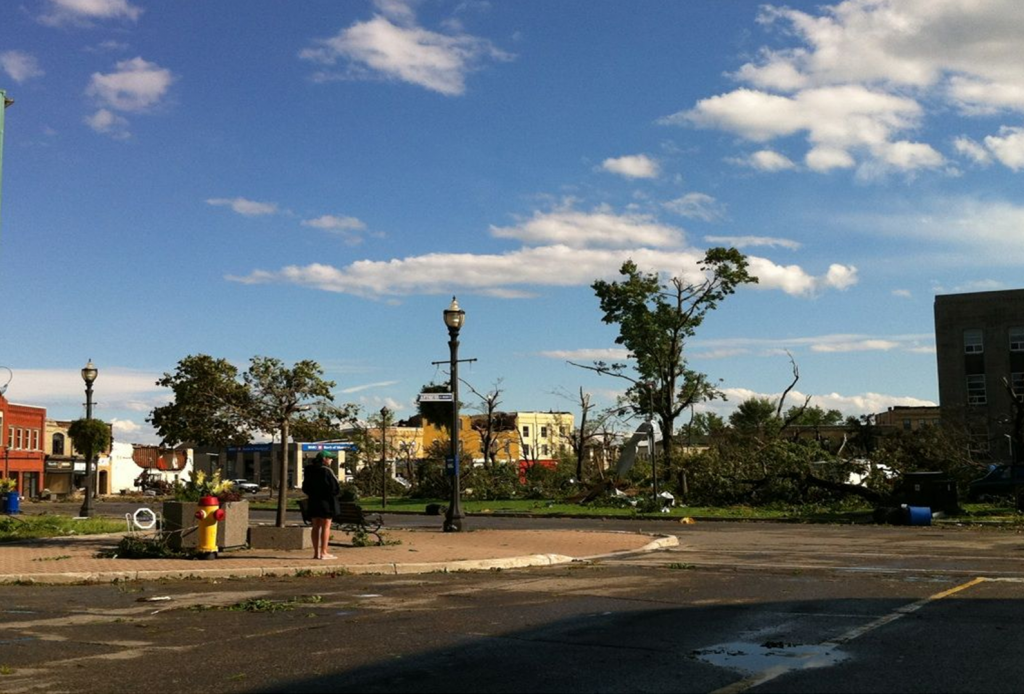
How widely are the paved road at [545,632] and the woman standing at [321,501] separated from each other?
1.53 m

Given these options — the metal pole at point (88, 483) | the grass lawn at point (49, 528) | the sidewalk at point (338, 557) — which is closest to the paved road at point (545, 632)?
the sidewalk at point (338, 557)

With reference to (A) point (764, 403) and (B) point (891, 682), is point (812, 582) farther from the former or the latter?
(A) point (764, 403)

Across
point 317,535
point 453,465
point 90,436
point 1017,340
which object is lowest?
point 317,535

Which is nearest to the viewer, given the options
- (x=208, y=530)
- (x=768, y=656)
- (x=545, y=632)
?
(x=768, y=656)

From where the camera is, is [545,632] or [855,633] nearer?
[855,633]

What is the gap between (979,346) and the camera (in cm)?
6369

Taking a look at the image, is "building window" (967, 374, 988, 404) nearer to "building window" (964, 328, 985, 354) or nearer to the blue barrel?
→ "building window" (964, 328, 985, 354)

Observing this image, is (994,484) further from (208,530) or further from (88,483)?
(88,483)

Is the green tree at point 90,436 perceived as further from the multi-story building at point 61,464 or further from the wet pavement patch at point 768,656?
the multi-story building at point 61,464

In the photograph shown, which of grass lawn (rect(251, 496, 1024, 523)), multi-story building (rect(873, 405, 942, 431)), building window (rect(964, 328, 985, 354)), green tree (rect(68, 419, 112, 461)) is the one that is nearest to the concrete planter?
grass lawn (rect(251, 496, 1024, 523))

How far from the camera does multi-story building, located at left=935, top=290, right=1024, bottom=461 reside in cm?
6259

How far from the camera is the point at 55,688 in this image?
→ 23.4 ft

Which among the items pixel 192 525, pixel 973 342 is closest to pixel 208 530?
pixel 192 525

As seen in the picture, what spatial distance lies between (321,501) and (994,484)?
2463cm
